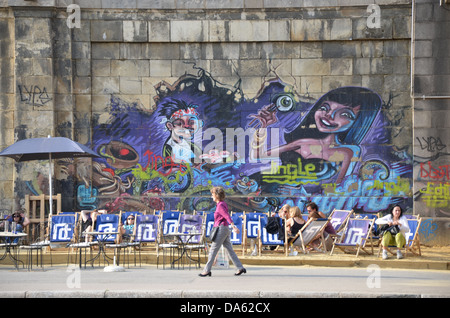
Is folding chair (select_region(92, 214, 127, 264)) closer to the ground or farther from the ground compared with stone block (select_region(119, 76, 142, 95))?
closer to the ground

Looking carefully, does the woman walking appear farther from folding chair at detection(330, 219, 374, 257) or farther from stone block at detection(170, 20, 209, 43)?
stone block at detection(170, 20, 209, 43)

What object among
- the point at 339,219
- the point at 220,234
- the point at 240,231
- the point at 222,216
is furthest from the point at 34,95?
the point at 220,234

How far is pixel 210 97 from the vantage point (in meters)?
22.2

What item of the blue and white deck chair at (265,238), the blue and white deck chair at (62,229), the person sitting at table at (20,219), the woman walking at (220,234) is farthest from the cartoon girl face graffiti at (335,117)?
the person sitting at table at (20,219)

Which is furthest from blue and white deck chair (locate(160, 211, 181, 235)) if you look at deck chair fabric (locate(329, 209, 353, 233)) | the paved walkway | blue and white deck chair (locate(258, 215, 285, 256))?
deck chair fabric (locate(329, 209, 353, 233))

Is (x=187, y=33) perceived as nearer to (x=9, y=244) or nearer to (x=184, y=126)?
(x=184, y=126)

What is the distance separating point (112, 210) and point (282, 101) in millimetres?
5369

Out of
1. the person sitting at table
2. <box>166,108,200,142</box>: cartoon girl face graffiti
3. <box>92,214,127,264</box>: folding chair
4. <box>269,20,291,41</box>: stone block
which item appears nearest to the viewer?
<box>92,214,127,264</box>: folding chair

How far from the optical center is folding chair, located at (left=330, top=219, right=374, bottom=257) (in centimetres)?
1773

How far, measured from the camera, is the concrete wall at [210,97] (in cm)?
2169

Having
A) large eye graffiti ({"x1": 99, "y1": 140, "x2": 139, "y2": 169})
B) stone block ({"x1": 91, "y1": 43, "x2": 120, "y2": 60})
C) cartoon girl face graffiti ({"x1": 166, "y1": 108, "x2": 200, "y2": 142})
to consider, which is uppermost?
stone block ({"x1": 91, "y1": 43, "x2": 120, "y2": 60})

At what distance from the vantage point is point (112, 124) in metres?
22.1

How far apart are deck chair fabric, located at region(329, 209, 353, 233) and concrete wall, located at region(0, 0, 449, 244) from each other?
2158mm
